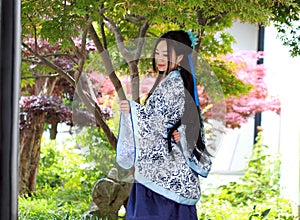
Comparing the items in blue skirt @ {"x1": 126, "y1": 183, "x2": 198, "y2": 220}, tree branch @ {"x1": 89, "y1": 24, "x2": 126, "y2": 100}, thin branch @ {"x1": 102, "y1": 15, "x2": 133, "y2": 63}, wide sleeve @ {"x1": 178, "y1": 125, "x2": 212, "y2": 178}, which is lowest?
blue skirt @ {"x1": 126, "y1": 183, "x2": 198, "y2": 220}

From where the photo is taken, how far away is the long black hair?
9.36 ft

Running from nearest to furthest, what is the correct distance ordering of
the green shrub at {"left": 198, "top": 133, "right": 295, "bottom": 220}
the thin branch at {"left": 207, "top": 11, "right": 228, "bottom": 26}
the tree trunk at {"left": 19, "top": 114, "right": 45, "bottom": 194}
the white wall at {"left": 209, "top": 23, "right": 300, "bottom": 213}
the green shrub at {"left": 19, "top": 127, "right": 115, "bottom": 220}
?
the green shrub at {"left": 19, "top": 127, "right": 115, "bottom": 220}
the thin branch at {"left": 207, "top": 11, "right": 228, "bottom": 26}
the green shrub at {"left": 198, "top": 133, "right": 295, "bottom": 220}
the tree trunk at {"left": 19, "top": 114, "right": 45, "bottom": 194}
the white wall at {"left": 209, "top": 23, "right": 300, "bottom": 213}

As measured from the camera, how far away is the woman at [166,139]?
283 centimetres

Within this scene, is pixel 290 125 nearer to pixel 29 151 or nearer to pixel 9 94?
pixel 29 151

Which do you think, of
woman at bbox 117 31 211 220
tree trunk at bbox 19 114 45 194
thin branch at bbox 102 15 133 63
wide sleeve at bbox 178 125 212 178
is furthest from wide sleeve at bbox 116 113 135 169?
tree trunk at bbox 19 114 45 194

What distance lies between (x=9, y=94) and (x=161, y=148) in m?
0.87

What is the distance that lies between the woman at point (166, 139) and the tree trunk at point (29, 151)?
6.50ft

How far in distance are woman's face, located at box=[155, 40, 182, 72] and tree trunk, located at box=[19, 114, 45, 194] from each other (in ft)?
6.60

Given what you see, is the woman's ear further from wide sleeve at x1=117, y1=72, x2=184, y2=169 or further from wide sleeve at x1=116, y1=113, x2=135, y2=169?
wide sleeve at x1=116, y1=113, x2=135, y2=169

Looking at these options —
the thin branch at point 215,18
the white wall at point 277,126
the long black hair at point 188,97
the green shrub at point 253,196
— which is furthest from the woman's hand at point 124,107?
the white wall at point 277,126

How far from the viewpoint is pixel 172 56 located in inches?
113

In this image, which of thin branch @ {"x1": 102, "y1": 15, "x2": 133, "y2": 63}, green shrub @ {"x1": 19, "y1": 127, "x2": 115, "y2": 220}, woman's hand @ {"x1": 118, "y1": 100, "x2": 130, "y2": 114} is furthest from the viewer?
green shrub @ {"x1": 19, "y1": 127, "x2": 115, "y2": 220}

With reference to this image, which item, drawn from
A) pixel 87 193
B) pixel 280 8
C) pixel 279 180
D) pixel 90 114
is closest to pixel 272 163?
pixel 279 180

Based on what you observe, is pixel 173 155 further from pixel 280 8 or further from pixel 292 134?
pixel 292 134
